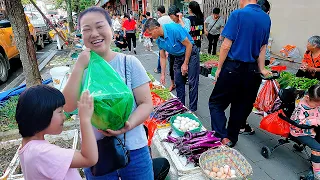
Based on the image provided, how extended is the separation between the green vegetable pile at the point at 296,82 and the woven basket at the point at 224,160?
7.36 ft

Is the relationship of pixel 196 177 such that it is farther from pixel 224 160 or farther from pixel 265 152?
pixel 265 152

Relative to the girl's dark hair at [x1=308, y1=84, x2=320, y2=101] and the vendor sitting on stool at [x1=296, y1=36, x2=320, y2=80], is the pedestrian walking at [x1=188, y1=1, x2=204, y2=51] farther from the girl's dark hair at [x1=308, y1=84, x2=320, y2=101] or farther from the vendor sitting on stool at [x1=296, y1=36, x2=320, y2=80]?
the girl's dark hair at [x1=308, y1=84, x2=320, y2=101]

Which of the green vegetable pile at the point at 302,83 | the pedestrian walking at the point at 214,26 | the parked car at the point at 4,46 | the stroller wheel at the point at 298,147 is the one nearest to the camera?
the stroller wheel at the point at 298,147

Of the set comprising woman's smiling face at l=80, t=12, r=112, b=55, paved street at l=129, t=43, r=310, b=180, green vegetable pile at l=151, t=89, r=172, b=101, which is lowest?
paved street at l=129, t=43, r=310, b=180

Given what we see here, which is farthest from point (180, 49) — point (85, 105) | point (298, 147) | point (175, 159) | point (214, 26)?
point (214, 26)

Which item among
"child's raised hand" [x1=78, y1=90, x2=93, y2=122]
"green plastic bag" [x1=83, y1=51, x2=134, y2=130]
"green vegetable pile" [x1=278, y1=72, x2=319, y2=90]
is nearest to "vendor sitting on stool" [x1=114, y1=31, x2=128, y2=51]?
"green vegetable pile" [x1=278, y1=72, x2=319, y2=90]

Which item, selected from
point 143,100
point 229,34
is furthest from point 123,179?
point 229,34

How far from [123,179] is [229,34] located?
84.9 inches

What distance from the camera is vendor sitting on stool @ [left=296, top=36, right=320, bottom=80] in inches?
167

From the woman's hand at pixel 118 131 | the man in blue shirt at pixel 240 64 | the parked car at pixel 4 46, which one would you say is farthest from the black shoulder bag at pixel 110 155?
the parked car at pixel 4 46

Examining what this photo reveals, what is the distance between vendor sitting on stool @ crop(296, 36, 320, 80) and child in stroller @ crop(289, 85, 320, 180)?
195 cm

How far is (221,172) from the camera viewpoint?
2.34m

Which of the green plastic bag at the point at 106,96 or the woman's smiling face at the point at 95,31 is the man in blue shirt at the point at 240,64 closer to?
the woman's smiling face at the point at 95,31

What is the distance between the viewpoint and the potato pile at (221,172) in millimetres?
2295
